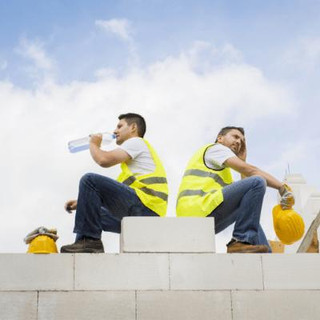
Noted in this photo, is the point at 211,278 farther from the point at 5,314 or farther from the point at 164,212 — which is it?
the point at 5,314

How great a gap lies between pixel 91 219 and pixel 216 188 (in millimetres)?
1467

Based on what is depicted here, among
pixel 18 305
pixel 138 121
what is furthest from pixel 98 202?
pixel 18 305

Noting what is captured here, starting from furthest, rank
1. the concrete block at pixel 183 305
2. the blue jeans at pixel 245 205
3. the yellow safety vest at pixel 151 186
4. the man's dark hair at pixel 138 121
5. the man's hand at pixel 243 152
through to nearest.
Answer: the man's hand at pixel 243 152, the man's dark hair at pixel 138 121, the yellow safety vest at pixel 151 186, the blue jeans at pixel 245 205, the concrete block at pixel 183 305

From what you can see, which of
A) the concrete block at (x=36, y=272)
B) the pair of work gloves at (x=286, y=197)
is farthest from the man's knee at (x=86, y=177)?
the pair of work gloves at (x=286, y=197)

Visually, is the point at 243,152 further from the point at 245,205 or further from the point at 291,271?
the point at 291,271

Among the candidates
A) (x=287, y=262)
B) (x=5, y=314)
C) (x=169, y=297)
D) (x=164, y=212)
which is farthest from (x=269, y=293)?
(x=5, y=314)

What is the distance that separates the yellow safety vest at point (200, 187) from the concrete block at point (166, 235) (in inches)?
14.4

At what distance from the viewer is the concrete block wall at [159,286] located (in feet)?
21.9

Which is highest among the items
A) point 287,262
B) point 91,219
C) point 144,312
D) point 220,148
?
point 220,148

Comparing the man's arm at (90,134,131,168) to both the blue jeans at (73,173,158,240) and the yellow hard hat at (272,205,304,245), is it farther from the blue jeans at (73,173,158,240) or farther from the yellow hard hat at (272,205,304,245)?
the yellow hard hat at (272,205,304,245)

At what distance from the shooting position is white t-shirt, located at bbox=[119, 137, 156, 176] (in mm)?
7844

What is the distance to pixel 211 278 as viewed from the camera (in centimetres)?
698

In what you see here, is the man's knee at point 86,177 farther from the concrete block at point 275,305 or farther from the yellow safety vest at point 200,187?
the concrete block at point 275,305

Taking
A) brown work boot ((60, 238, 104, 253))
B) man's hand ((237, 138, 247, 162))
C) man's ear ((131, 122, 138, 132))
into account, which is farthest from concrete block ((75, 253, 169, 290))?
man's hand ((237, 138, 247, 162))
